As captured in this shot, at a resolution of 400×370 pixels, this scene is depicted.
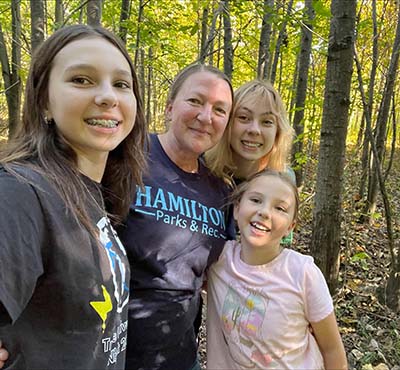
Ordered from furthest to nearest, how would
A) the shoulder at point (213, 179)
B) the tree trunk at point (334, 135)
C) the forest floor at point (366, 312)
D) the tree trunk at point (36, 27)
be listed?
the tree trunk at point (36, 27) → the forest floor at point (366, 312) → the tree trunk at point (334, 135) → the shoulder at point (213, 179)

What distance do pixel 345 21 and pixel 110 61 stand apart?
93.0 inches

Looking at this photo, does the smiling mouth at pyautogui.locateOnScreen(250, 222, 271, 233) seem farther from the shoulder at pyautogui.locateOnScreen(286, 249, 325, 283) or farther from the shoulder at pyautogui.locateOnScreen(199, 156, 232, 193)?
the shoulder at pyautogui.locateOnScreen(199, 156, 232, 193)

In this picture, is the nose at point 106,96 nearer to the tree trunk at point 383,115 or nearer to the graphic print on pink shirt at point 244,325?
the graphic print on pink shirt at point 244,325

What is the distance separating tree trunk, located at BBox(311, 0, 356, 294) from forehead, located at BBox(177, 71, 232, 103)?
58.2 inches

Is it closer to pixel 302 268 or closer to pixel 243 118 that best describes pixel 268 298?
pixel 302 268

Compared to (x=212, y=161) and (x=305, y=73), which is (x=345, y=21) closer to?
(x=212, y=161)

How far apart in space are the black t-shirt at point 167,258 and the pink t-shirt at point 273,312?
0.62 ft

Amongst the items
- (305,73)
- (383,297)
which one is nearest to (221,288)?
(383,297)

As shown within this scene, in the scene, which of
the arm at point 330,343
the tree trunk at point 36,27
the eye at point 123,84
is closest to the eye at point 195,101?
the eye at point 123,84

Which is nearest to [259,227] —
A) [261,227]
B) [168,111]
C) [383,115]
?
[261,227]

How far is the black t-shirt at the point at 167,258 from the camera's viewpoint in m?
1.64

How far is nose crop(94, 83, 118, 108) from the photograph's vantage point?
3.89ft

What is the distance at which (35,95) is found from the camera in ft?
3.98

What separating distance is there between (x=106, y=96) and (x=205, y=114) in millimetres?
761
